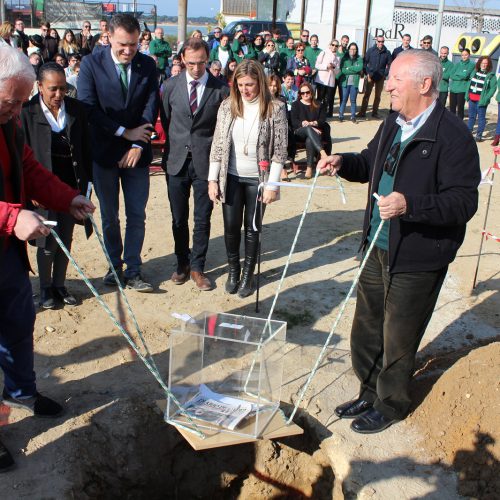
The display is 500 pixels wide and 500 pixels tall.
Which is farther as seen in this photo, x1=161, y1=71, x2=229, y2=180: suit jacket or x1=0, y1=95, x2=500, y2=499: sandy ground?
x1=161, y1=71, x2=229, y2=180: suit jacket

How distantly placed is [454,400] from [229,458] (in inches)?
61.6

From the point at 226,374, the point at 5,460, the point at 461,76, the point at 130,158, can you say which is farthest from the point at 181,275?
the point at 461,76

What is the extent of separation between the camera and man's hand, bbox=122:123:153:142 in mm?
5336

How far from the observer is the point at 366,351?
405 cm

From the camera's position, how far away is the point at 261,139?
527 centimetres

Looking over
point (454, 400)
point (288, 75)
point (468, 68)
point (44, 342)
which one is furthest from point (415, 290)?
point (468, 68)

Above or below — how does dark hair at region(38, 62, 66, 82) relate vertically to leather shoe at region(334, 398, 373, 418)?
above

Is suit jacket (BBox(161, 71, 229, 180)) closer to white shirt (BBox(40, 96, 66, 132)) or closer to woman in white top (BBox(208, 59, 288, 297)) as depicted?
woman in white top (BBox(208, 59, 288, 297))

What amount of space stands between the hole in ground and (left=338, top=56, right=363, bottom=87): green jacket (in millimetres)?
12586

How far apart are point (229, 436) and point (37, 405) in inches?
50.3

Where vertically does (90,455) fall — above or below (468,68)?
below

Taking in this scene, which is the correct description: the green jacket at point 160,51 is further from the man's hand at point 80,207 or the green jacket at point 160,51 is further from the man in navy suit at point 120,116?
the man's hand at point 80,207

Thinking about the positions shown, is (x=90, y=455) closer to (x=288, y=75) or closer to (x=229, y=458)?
(x=229, y=458)

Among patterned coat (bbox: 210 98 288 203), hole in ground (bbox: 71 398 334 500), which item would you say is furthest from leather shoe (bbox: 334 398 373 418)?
patterned coat (bbox: 210 98 288 203)
